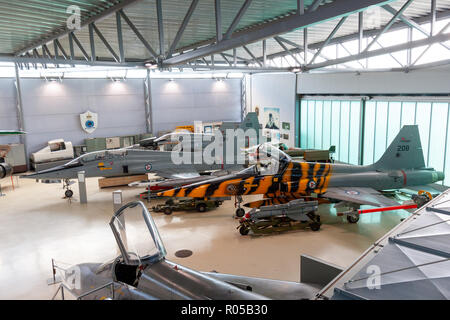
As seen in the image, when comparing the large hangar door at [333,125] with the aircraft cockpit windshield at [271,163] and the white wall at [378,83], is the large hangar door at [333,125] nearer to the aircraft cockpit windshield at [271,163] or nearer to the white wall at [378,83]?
the white wall at [378,83]

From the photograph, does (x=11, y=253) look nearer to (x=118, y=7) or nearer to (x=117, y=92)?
(x=118, y=7)

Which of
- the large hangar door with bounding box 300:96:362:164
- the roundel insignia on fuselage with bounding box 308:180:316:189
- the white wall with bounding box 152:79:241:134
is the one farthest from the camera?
the white wall with bounding box 152:79:241:134

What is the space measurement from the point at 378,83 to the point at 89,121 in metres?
17.5

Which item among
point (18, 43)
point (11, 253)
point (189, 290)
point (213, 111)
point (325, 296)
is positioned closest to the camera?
point (325, 296)

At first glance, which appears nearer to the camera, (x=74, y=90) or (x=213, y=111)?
(x=74, y=90)

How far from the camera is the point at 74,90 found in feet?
75.3

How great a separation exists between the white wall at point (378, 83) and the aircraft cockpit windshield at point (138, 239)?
14384 mm

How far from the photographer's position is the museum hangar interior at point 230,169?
197 inches

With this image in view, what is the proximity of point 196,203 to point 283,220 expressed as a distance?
3.32m

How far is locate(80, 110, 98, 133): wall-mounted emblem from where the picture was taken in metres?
23.1

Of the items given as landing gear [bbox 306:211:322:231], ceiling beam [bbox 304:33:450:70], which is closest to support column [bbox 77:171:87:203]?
landing gear [bbox 306:211:322:231]

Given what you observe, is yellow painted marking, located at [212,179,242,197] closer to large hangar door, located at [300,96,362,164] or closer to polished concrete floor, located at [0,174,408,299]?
polished concrete floor, located at [0,174,408,299]

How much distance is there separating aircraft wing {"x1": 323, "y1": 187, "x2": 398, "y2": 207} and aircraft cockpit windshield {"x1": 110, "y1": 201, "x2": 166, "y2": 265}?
720 cm
